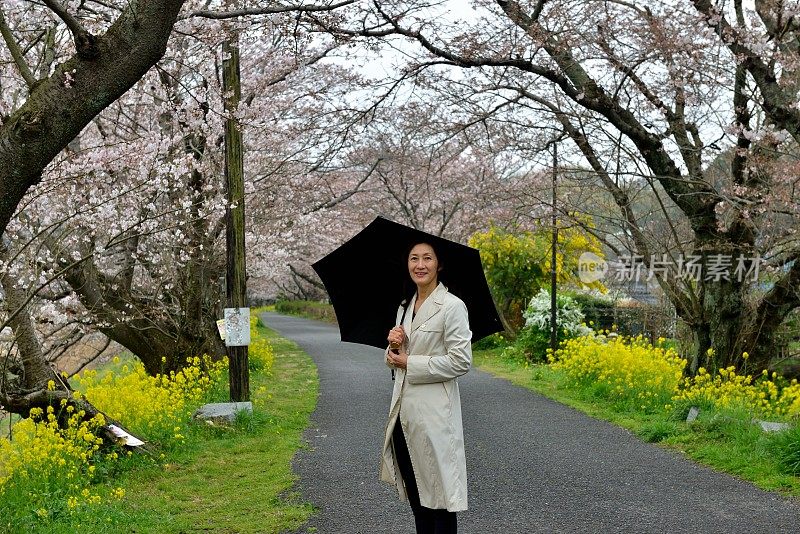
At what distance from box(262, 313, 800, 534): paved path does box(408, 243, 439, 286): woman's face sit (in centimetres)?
→ 212

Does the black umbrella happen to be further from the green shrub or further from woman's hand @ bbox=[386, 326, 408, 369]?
the green shrub

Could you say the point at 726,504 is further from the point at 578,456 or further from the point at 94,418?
the point at 94,418

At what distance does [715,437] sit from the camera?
27.1ft

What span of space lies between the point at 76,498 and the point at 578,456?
4.65m

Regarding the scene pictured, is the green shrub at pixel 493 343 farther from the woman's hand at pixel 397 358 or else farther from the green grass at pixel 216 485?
the woman's hand at pixel 397 358

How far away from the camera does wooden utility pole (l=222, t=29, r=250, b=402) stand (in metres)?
9.64

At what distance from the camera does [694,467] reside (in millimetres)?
7422

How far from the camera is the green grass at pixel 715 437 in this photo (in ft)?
22.8

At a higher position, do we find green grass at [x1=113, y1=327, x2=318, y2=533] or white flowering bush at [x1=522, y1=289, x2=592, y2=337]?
white flowering bush at [x1=522, y1=289, x2=592, y2=337]

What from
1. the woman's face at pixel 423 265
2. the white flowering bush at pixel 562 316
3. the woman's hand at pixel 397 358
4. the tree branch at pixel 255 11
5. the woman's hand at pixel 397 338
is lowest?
the white flowering bush at pixel 562 316

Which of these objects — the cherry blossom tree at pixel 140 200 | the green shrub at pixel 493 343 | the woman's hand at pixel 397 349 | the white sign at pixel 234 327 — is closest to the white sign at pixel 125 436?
the cherry blossom tree at pixel 140 200

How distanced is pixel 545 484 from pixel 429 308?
10.9ft

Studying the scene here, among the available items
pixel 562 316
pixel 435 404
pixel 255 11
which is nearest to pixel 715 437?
pixel 435 404

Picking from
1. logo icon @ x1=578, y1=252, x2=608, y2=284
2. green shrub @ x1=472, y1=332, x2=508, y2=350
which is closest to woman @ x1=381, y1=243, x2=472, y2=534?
green shrub @ x1=472, y1=332, x2=508, y2=350
